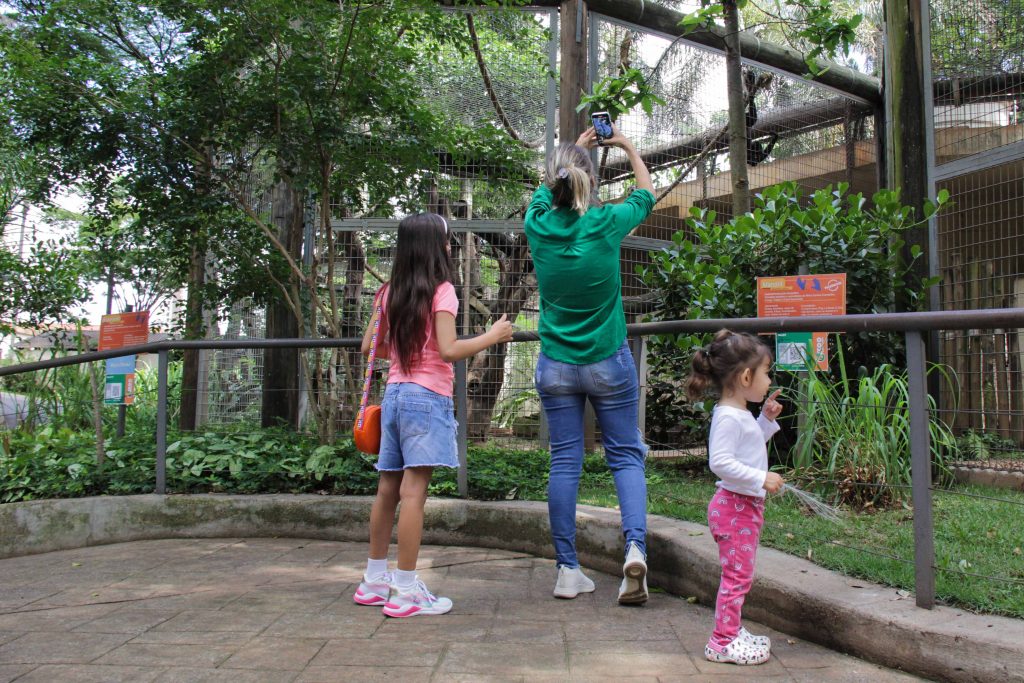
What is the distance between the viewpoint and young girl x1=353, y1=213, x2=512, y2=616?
3383mm

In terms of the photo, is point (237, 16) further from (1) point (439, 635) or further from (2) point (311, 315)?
(1) point (439, 635)

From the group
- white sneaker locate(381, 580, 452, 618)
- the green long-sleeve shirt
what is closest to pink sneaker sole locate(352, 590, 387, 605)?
white sneaker locate(381, 580, 452, 618)

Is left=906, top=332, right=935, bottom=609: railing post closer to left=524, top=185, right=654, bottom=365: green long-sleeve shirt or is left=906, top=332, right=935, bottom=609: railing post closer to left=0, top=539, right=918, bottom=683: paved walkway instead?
left=0, top=539, right=918, bottom=683: paved walkway

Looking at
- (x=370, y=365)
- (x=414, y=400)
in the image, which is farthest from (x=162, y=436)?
(x=414, y=400)

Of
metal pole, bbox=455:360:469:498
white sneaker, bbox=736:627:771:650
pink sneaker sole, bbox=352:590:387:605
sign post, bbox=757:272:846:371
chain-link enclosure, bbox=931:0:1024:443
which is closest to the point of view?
white sneaker, bbox=736:627:771:650

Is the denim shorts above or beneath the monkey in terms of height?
beneath

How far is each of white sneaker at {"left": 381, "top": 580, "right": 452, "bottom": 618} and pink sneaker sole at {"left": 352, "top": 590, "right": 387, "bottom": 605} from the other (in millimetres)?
137

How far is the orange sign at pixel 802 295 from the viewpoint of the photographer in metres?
4.23

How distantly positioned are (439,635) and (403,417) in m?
0.91

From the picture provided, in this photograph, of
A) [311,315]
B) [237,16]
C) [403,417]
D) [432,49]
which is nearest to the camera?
[403,417]

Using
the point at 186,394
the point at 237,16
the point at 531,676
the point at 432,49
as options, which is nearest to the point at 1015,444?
the point at 531,676

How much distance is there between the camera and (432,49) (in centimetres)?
625

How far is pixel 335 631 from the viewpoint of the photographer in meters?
3.17

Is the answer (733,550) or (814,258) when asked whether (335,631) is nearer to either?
(733,550)
